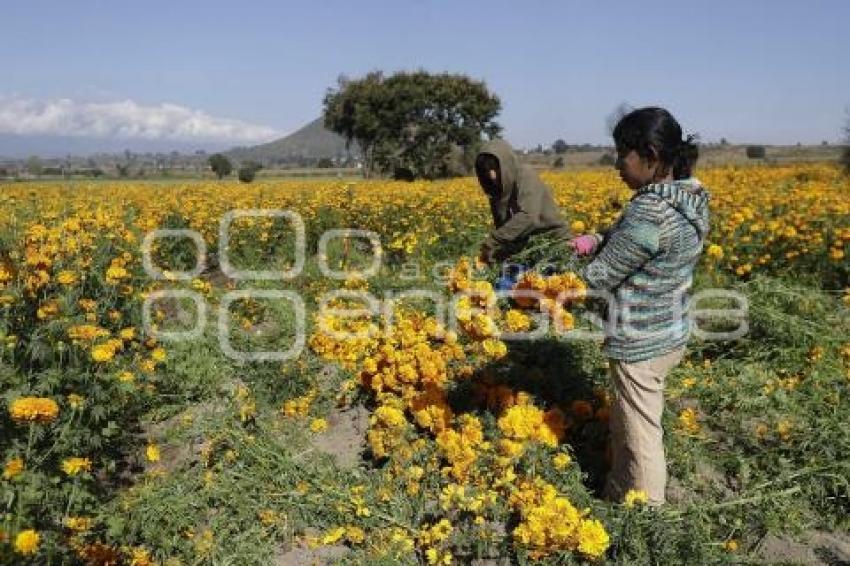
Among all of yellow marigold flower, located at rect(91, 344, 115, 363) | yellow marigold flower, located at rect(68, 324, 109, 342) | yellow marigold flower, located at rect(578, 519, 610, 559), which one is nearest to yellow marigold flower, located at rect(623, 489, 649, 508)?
yellow marigold flower, located at rect(578, 519, 610, 559)

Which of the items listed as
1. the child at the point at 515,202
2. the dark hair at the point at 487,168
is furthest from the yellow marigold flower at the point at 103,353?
the dark hair at the point at 487,168

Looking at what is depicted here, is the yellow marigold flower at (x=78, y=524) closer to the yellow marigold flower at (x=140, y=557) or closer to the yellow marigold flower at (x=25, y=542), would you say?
the yellow marigold flower at (x=140, y=557)

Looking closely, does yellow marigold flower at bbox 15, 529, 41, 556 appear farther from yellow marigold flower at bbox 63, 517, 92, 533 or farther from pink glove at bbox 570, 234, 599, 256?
pink glove at bbox 570, 234, 599, 256

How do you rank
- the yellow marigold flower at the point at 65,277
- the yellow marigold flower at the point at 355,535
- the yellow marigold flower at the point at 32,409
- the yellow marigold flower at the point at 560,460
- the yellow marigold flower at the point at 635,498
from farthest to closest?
the yellow marigold flower at the point at 65,277, the yellow marigold flower at the point at 560,460, the yellow marigold flower at the point at 355,535, the yellow marigold flower at the point at 635,498, the yellow marigold flower at the point at 32,409

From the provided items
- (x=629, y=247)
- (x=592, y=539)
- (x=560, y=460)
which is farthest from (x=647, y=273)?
(x=592, y=539)

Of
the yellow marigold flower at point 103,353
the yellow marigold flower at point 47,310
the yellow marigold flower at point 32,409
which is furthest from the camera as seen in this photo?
the yellow marigold flower at point 47,310

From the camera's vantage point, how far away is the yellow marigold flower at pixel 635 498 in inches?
122

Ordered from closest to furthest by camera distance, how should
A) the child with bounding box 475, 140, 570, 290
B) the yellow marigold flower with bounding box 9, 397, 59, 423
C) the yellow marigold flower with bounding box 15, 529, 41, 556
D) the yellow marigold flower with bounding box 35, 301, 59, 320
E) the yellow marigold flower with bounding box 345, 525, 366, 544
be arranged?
the yellow marigold flower with bounding box 15, 529, 41, 556 < the yellow marigold flower with bounding box 9, 397, 59, 423 < the yellow marigold flower with bounding box 345, 525, 366, 544 < the yellow marigold flower with bounding box 35, 301, 59, 320 < the child with bounding box 475, 140, 570, 290

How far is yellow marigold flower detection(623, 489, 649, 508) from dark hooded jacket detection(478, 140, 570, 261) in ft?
7.20

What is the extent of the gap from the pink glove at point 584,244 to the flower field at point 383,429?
0.82 feet

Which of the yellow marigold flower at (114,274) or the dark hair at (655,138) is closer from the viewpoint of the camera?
the dark hair at (655,138)

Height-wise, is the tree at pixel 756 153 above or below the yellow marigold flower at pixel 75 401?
above

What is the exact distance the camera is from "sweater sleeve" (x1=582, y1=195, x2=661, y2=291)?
285 cm

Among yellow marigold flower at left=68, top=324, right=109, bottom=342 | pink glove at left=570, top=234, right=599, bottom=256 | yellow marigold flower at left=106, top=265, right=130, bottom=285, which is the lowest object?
yellow marigold flower at left=68, top=324, right=109, bottom=342
